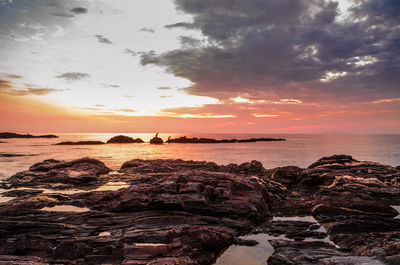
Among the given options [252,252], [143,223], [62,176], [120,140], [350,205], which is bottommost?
[62,176]

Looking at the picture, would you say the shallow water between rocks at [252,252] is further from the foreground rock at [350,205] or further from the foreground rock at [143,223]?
the foreground rock at [350,205]

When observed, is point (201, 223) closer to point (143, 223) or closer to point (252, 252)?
point (143, 223)

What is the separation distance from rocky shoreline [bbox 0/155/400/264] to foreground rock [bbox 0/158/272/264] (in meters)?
0.05

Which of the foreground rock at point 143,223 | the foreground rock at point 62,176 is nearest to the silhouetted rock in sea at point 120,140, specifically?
the foreground rock at point 62,176

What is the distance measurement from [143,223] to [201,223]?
333 centimetres

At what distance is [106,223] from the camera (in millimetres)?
13734

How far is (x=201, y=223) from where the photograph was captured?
45.1 feet

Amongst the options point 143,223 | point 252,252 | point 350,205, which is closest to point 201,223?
point 143,223

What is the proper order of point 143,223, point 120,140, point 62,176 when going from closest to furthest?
point 143,223 → point 62,176 → point 120,140

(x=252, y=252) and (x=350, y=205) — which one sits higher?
(x=350, y=205)

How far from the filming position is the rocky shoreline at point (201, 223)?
10.3 metres

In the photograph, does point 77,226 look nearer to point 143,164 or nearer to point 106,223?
point 106,223

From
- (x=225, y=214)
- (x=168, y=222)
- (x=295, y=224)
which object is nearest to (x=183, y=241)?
(x=168, y=222)

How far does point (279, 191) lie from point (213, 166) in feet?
67.8
